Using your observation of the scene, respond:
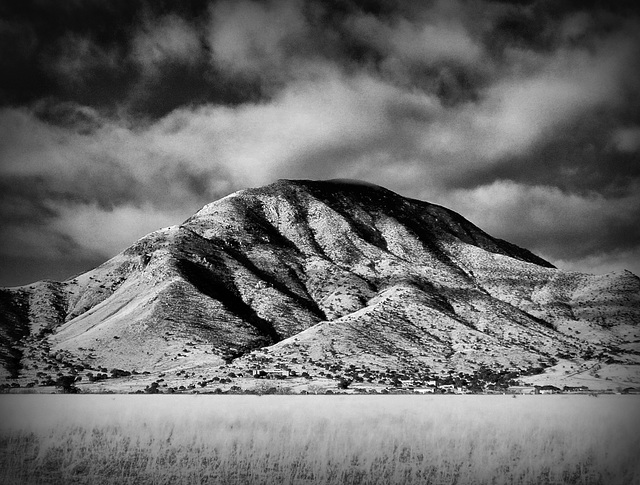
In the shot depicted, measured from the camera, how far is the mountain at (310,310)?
257 ft

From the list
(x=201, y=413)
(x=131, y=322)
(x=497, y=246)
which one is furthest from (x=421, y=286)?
(x=201, y=413)

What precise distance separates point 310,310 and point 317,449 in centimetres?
8701

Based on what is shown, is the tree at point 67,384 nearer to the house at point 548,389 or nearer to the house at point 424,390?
the house at point 424,390

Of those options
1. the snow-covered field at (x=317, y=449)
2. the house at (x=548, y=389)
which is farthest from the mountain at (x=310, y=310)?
the snow-covered field at (x=317, y=449)

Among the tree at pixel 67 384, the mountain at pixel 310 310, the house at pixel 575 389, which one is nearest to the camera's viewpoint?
the tree at pixel 67 384

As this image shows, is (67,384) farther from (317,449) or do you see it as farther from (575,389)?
(575,389)

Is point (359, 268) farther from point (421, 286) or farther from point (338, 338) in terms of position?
point (338, 338)

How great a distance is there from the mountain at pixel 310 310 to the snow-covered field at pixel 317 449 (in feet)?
133

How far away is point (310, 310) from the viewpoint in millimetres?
107062

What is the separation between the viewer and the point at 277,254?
419ft

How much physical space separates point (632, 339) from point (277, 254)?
67.7 meters

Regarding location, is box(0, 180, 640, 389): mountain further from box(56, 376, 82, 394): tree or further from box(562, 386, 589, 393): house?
box(56, 376, 82, 394): tree

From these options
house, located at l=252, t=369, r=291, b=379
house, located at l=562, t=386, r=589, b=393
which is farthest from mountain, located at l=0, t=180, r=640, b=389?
house, located at l=562, t=386, r=589, b=393

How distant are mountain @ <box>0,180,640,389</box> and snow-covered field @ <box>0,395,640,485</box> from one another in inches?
1593
